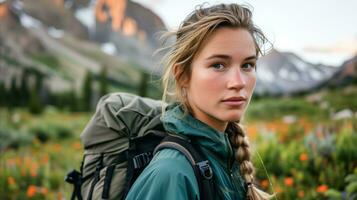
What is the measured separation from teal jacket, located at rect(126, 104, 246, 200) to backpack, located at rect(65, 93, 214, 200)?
0.17ft

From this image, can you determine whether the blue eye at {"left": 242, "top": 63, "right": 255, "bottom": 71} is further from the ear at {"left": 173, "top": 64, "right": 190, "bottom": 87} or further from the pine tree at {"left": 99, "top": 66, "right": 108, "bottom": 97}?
the pine tree at {"left": 99, "top": 66, "right": 108, "bottom": 97}

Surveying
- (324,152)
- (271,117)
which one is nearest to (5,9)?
(271,117)

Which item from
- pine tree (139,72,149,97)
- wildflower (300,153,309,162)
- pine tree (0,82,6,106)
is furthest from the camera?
pine tree (139,72,149,97)

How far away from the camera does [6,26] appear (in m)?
12.6

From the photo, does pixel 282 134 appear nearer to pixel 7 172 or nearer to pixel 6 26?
pixel 7 172

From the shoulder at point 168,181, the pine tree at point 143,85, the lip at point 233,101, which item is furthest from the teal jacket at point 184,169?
the pine tree at point 143,85

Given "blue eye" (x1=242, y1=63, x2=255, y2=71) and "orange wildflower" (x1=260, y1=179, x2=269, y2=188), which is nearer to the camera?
"blue eye" (x1=242, y1=63, x2=255, y2=71)

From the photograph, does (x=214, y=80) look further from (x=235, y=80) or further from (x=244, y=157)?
(x=244, y=157)

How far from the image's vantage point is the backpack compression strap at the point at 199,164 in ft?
4.95

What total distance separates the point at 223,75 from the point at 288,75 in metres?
8.82

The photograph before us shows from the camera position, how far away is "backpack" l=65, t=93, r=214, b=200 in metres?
1.81

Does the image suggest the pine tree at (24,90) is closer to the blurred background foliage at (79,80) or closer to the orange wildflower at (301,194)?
the blurred background foliage at (79,80)

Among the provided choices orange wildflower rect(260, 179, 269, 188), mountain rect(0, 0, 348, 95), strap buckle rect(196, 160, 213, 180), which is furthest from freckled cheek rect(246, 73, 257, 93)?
mountain rect(0, 0, 348, 95)

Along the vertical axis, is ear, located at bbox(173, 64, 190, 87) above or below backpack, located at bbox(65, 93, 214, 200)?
above
